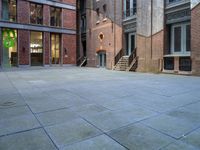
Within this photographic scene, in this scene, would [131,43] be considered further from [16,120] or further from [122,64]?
[16,120]

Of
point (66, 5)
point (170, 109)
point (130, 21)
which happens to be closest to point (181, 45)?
point (130, 21)

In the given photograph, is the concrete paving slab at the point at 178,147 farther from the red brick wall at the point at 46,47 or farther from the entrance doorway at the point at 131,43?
the red brick wall at the point at 46,47

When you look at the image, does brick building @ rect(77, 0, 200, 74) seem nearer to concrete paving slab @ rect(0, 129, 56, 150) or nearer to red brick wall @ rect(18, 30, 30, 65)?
red brick wall @ rect(18, 30, 30, 65)

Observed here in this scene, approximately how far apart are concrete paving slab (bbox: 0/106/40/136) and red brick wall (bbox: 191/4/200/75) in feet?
36.6

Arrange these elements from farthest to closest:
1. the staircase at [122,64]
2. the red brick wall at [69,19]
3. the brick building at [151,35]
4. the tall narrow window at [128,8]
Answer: the red brick wall at [69,19] < the tall narrow window at [128,8] < the staircase at [122,64] < the brick building at [151,35]

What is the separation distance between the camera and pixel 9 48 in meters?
23.2

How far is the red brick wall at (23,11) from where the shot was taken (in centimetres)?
2331

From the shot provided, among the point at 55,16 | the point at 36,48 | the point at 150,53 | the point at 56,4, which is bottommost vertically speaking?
the point at 150,53

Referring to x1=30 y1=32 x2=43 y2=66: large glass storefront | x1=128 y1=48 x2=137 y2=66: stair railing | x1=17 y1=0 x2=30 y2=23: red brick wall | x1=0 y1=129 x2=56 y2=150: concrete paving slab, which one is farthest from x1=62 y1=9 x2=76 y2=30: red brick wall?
x1=0 y1=129 x2=56 y2=150: concrete paving slab

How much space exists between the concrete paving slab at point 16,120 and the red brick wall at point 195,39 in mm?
11143

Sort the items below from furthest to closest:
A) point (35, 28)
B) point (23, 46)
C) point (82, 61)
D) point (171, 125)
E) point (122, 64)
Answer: point (82, 61) → point (35, 28) → point (23, 46) → point (122, 64) → point (171, 125)

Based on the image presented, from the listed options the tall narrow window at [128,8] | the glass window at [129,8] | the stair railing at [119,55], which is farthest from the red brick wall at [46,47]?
the tall narrow window at [128,8]

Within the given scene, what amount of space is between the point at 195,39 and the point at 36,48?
63.0 feet

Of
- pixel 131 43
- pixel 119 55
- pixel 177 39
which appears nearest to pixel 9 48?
pixel 119 55
